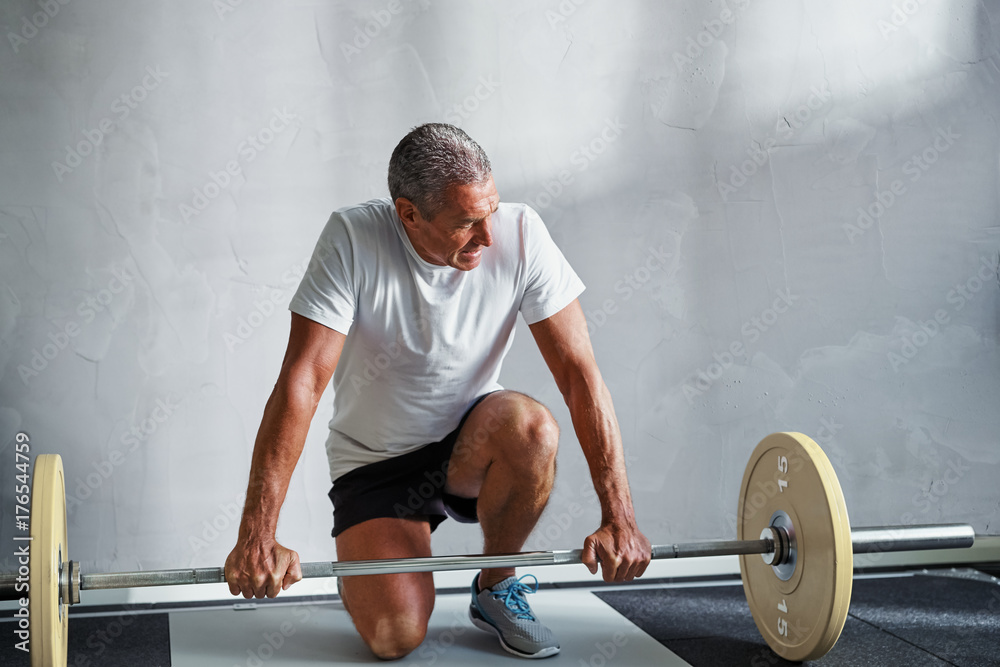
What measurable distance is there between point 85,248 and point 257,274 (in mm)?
485

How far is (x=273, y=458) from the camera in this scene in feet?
5.89

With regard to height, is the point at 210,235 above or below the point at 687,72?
below

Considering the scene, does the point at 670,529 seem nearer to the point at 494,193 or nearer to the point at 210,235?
the point at 494,193

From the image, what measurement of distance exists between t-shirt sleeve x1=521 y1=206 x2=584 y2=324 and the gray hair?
0.25m

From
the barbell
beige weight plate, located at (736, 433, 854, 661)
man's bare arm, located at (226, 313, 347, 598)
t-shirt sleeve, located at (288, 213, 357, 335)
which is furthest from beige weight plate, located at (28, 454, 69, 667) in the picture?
beige weight plate, located at (736, 433, 854, 661)

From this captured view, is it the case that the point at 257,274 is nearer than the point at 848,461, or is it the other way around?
the point at 257,274

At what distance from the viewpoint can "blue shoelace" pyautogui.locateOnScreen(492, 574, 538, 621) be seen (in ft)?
7.19

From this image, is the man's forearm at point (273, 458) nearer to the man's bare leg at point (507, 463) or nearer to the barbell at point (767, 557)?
the barbell at point (767, 557)

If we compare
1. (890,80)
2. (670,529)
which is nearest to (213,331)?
(670,529)

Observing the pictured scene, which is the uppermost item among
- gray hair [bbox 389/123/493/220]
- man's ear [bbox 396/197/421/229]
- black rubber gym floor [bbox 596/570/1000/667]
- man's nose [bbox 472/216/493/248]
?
gray hair [bbox 389/123/493/220]

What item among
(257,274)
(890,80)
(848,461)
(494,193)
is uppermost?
(890,80)

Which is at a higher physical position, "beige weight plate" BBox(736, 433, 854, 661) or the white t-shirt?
the white t-shirt

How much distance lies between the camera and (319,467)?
2719mm

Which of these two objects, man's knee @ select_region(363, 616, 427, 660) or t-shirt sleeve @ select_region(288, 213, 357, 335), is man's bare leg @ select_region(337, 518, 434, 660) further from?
t-shirt sleeve @ select_region(288, 213, 357, 335)
